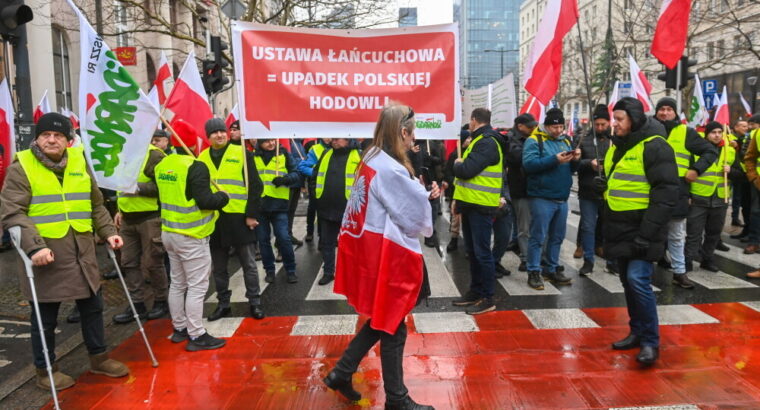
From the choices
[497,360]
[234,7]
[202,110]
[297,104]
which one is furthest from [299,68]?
[234,7]

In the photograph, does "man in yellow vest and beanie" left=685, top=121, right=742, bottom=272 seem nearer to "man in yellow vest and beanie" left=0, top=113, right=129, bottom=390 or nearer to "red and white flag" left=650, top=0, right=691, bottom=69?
"red and white flag" left=650, top=0, right=691, bottom=69

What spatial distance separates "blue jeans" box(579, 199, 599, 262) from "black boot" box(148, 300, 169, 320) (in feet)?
17.0

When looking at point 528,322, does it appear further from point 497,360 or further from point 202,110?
point 202,110

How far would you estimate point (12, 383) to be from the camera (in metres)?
4.10

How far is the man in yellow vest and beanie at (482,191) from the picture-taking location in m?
5.61

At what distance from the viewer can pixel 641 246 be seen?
13.8 ft

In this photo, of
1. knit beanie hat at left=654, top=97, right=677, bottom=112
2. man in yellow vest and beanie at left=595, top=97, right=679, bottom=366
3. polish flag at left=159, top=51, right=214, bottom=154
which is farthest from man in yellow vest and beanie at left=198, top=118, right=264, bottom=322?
knit beanie hat at left=654, top=97, right=677, bottom=112

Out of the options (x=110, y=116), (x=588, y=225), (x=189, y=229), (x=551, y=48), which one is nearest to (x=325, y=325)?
(x=189, y=229)

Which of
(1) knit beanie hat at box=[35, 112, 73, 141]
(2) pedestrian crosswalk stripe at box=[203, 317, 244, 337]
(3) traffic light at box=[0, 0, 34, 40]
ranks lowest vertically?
(2) pedestrian crosswalk stripe at box=[203, 317, 244, 337]

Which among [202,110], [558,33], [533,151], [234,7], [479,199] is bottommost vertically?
[479,199]

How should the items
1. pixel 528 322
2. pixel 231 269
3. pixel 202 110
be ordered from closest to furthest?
pixel 528 322 → pixel 202 110 → pixel 231 269

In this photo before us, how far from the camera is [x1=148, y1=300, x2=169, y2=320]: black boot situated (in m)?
5.72

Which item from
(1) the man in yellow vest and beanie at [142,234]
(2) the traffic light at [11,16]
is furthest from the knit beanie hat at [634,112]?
(2) the traffic light at [11,16]

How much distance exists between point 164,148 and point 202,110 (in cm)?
95
